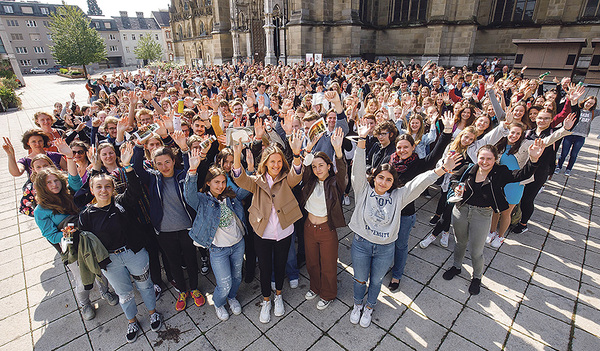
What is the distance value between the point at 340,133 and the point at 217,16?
30.9m

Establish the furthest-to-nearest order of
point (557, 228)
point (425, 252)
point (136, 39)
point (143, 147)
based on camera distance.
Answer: point (136, 39)
point (557, 228)
point (425, 252)
point (143, 147)

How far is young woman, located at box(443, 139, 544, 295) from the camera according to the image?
10.8 feet

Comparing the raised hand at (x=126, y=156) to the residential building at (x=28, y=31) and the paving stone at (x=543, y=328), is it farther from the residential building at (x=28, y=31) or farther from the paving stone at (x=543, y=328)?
the residential building at (x=28, y=31)

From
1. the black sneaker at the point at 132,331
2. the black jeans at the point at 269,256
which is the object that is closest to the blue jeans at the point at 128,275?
the black sneaker at the point at 132,331

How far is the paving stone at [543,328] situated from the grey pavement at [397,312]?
1 centimetres

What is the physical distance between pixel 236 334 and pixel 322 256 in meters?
1.32

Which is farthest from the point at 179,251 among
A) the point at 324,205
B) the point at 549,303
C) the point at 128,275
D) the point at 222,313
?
the point at 549,303

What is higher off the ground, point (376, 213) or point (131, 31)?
point (131, 31)

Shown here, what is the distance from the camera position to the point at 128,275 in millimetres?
3230

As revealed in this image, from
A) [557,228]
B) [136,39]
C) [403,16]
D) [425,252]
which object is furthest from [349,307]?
[136,39]

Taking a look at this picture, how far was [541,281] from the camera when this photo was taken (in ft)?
12.8

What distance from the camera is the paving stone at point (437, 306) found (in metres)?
3.42

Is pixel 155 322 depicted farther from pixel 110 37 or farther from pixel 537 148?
pixel 110 37

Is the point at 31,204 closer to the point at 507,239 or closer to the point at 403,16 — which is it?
the point at 507,239
